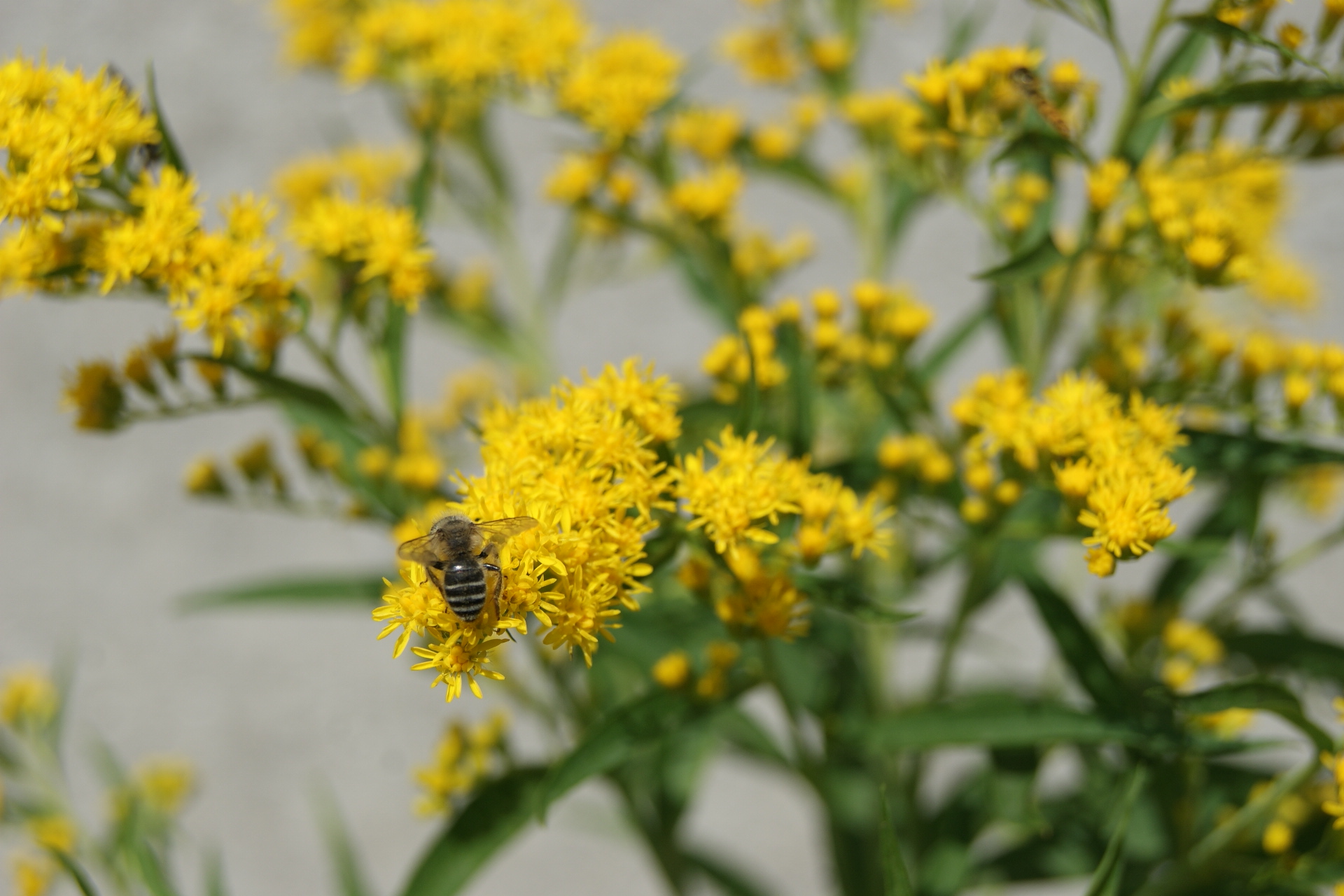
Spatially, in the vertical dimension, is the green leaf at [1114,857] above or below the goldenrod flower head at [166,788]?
below

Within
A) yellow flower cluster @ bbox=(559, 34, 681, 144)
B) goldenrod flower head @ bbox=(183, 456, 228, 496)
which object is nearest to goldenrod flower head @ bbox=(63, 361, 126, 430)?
goldenrod flower head @ bbox=(183, 456, 228, 496)

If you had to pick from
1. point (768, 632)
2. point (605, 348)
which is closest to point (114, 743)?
point (605, 348)

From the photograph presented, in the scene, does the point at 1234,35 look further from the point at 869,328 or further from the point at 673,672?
the point at 673,672

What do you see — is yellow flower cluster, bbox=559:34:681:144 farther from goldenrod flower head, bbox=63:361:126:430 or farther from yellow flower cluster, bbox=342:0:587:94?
goldenrod flower head, bbox=63:361:126:430

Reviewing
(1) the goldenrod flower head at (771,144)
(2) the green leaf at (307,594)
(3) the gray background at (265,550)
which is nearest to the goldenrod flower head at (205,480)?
(2) the green leaf at (307,594)

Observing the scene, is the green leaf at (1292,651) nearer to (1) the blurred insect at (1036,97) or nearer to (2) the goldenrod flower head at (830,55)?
(1) the blurred insect at (1036,97)

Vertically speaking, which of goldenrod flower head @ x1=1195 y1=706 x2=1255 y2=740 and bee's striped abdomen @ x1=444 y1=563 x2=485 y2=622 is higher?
bee's striped abdomen @ x1=444 y1=563 x2=485 y2=622

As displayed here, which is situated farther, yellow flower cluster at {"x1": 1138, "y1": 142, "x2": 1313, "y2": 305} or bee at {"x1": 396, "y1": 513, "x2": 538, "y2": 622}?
yellow flower cluster at {"x1": 1138, "y1": 142, "x2": 1313, "y2": 305}
